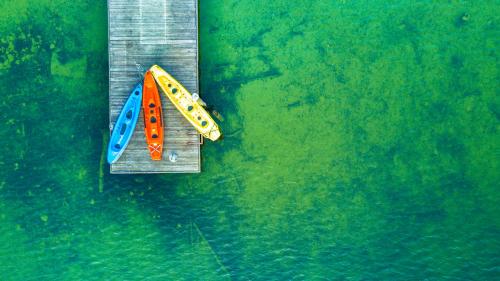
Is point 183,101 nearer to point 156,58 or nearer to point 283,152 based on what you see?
point 156,58

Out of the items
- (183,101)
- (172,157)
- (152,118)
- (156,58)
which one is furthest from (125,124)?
(156,58)

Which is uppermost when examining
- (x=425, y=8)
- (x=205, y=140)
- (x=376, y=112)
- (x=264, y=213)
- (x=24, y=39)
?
(x=425, y=8)

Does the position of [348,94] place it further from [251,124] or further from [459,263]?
[459,263]

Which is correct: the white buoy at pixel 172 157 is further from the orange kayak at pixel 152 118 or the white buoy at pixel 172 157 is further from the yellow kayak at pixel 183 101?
the yellow kayak at pixel 183 101

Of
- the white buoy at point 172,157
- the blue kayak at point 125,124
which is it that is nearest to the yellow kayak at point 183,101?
the blue kayak at point 125,124

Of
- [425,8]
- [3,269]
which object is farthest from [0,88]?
[425,8]
